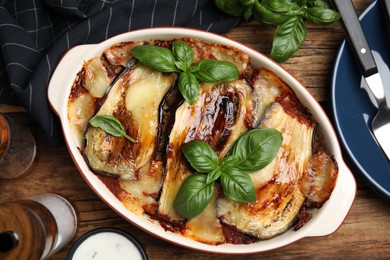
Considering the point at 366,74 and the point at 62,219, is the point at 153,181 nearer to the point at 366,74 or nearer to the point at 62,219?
the point at 62,219

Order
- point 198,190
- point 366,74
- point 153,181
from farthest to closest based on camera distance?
point 366,74 → point 153,181 → point 198,190

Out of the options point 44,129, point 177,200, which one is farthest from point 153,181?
point 44,129

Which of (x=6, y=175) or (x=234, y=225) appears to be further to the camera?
(x=6, y=175)

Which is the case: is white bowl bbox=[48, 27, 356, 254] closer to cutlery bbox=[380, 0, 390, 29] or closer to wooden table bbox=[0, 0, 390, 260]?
wooden table bbox=[0, 0, 390, 260]

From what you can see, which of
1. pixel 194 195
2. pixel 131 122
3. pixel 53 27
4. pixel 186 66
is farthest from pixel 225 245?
pixel 53 27

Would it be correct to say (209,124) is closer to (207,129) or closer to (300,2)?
(207,129)
